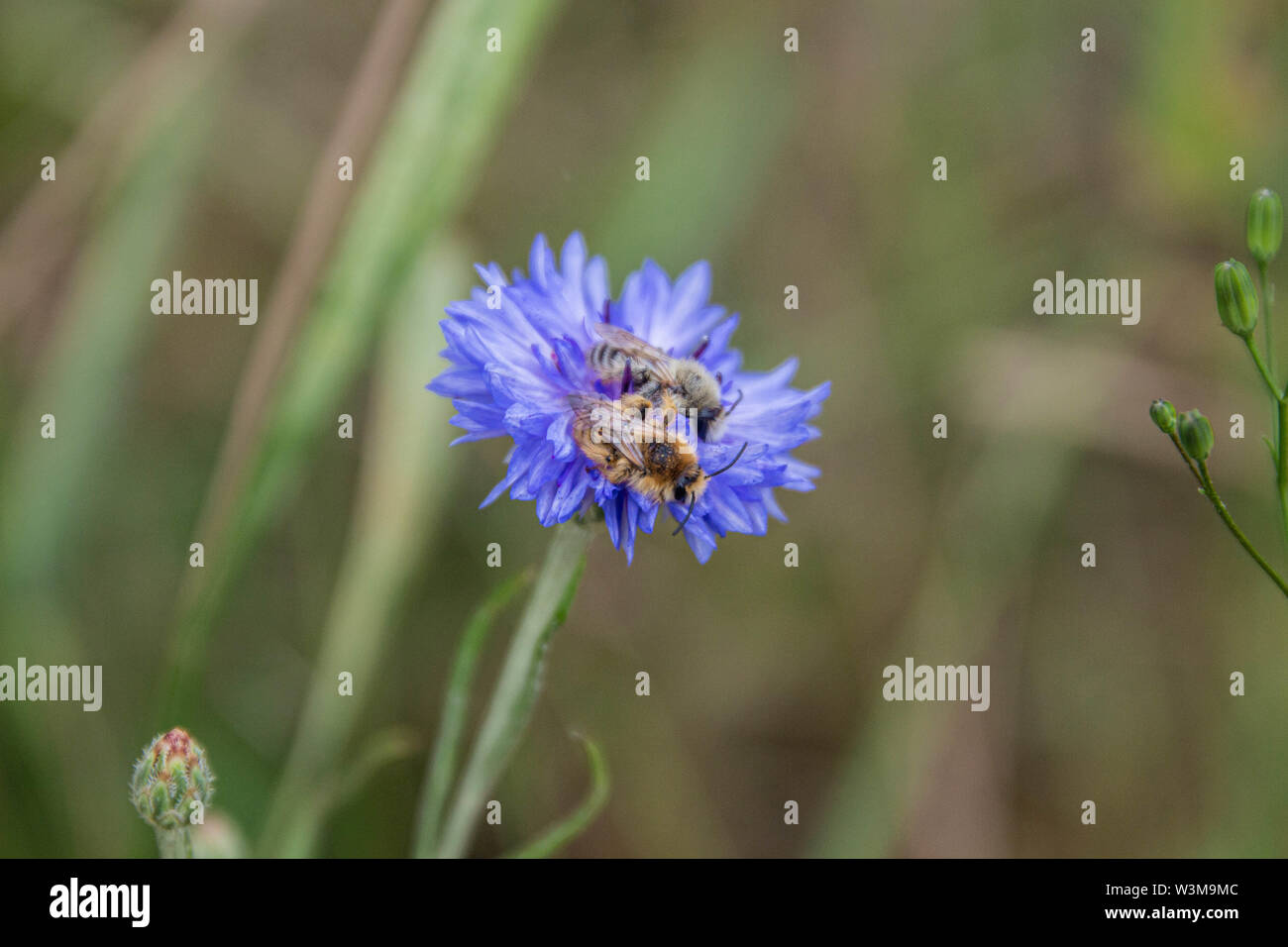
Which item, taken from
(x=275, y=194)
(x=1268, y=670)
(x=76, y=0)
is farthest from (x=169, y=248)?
(x=1268, y=670)

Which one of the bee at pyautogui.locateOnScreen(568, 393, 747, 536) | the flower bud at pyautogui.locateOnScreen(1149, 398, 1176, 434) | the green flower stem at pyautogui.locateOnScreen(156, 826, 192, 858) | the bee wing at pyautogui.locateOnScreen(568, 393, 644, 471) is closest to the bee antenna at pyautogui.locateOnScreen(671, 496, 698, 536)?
the bee at pyautogui.locateOnScreen(568, 393, 747, 536)

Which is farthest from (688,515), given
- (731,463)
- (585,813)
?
(585,813)

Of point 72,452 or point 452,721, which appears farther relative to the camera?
point 72,452

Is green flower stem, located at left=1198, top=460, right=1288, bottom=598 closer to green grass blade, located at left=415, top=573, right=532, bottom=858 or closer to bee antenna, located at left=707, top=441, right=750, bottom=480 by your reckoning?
bee antenna, located at left=707, top=441, right=750, bottom=480

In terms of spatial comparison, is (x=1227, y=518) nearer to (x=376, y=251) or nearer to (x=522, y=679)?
(x=522, y=679)

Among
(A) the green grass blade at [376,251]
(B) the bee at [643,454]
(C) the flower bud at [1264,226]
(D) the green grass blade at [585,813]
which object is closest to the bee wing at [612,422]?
(B) the bee at [643,454]

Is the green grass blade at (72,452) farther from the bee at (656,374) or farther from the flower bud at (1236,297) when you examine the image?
the flower bud at (1236,297)
